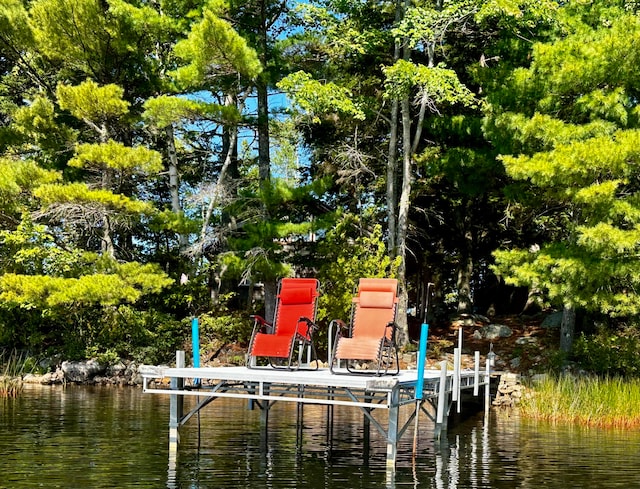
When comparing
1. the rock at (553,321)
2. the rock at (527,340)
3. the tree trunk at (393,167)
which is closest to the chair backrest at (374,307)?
the tree trunk at (393,167)

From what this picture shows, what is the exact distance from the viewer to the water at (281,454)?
325 inches

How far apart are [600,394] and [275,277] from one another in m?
9.51

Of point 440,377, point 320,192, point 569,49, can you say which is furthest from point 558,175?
point 320,192

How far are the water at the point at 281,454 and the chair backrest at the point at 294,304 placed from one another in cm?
143

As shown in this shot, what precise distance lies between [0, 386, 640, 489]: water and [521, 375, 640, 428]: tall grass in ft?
1.84

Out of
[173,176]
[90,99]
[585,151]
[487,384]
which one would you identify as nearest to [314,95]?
[90,99]

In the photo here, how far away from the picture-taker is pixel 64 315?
870 inches

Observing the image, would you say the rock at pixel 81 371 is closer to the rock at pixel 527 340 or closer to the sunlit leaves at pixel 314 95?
the sunlit leaves at pixel 314 95

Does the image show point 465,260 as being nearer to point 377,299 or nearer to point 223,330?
point 223,330

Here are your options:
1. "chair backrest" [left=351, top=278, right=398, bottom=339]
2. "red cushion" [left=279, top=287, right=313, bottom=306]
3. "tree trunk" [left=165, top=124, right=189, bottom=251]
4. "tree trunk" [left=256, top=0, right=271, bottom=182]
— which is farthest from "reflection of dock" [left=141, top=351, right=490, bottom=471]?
"tree trunk" [left=165, top=124, right=189, bottom=251]

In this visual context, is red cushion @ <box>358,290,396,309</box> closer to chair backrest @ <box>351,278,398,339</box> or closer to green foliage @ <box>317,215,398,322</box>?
chair backrest @ <box>351,278,398,339</box>

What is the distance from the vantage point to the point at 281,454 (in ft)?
33.2

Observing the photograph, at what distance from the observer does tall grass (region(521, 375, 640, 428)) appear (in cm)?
1320

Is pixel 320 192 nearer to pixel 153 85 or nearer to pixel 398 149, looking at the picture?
pixel 398 149
